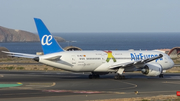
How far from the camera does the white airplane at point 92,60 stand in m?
41.8

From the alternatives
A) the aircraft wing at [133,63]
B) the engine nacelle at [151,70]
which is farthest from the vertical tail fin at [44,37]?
the engine nacelle at [151,70]

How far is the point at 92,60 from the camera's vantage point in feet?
143

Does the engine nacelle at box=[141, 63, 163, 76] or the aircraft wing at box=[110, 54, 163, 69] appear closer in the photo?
the aircraft wing at box=[110, 54, 163, 69]

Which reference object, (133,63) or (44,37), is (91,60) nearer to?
(133,63)

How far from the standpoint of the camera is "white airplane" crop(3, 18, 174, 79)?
41844 millimetres

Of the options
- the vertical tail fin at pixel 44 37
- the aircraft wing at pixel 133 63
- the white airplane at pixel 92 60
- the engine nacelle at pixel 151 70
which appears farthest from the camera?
the engine nacelle at pixel 151 70

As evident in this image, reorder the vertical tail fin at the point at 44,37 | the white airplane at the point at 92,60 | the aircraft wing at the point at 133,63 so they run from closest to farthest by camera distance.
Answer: the white airplane at the point at 92,60 → the vertical tail fin at the point at 44,37 → the aircraft wing at the point at 133,63

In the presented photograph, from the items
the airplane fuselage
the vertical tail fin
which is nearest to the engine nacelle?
the airplane fuselage

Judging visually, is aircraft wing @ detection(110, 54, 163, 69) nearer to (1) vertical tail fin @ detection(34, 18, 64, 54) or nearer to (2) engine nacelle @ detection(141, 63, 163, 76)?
(2) engine nacelle @ detection(141, 63, 163, 76)

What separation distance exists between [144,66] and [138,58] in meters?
2.26

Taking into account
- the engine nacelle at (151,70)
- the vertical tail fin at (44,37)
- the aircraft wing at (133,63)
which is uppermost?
the vertical tail fin at (44,37)

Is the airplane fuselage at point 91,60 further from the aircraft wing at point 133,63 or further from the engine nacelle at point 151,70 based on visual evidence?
the aircraft wing at point 133,63

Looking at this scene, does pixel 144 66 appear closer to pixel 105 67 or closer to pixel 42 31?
pixel 105 67

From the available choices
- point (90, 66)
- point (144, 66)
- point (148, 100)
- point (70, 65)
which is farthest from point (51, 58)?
point (148, 100)
